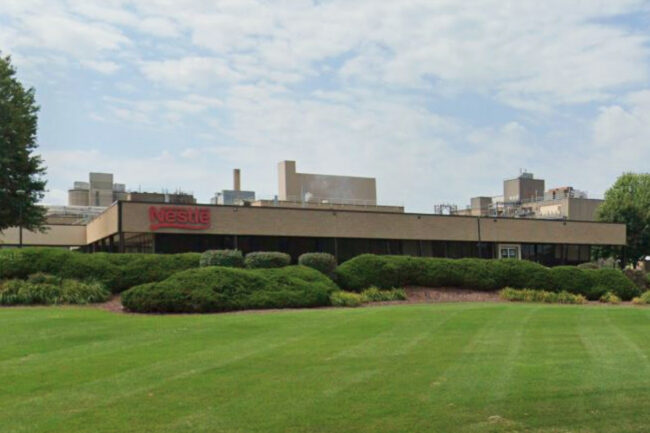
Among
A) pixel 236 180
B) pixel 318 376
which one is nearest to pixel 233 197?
pixel 236 180

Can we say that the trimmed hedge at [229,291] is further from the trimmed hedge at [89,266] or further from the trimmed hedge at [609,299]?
the trimmed hedge at [609,299]

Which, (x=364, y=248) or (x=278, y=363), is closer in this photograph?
(x=278, y=363)

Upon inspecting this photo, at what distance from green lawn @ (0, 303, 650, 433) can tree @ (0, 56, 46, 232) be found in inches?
685

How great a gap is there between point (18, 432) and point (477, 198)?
74.9 meters

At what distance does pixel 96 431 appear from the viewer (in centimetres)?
701

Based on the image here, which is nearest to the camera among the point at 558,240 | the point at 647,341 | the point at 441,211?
the point at 647,341

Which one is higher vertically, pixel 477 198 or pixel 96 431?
pixel 477 198

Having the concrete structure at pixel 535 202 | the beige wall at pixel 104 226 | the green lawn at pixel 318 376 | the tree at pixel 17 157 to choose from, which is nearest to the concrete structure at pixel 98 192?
the beige wall at pixel 104 226

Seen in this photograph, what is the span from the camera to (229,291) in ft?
69.2

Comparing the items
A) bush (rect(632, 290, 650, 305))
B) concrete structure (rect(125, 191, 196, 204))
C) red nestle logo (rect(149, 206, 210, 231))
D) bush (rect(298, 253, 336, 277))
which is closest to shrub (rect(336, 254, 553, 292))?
bush (rect(298, 253, 336, 277))

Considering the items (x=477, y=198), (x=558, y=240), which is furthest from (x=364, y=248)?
(x=477, y=198)

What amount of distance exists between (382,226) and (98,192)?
34936 millimetres

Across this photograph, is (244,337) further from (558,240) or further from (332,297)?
(558,240)

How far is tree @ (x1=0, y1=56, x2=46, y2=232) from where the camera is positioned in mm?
31375
